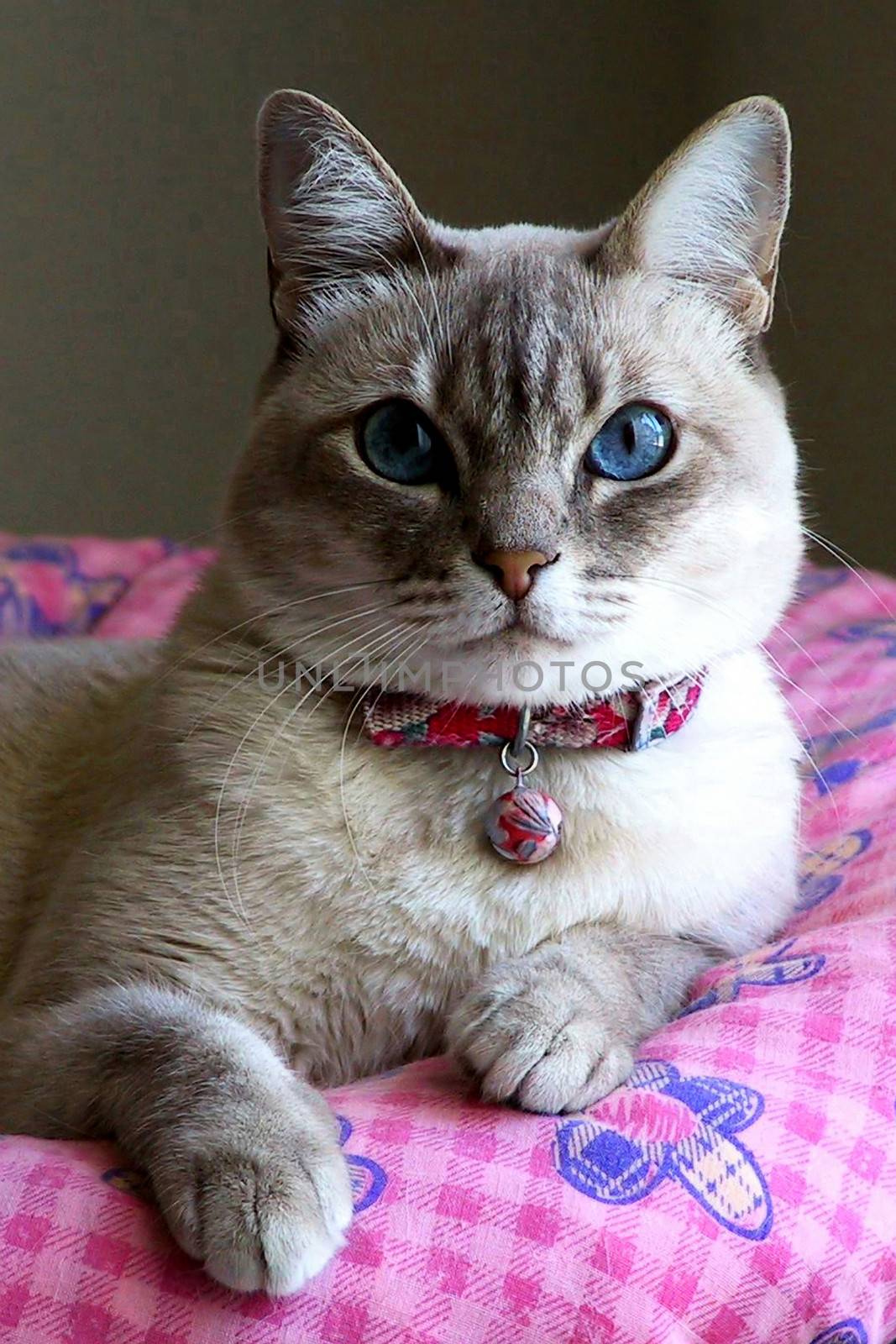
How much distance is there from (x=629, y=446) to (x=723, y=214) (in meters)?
0.30

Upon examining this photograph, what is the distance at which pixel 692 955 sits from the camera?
126cm

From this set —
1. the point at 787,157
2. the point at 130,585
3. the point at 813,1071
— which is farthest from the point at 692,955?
the point at 130,585

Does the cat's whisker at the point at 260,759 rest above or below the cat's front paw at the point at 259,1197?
above

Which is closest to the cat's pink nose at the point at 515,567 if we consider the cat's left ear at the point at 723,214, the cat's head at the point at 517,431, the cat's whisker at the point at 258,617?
the cat's head at the point at 517,431

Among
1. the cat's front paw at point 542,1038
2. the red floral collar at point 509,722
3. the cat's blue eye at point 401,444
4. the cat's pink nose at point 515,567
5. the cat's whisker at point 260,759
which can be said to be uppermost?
the cat's blue eye at point 401,444

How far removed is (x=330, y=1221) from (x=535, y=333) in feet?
2.38

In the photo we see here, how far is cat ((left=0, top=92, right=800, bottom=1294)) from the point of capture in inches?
42.3

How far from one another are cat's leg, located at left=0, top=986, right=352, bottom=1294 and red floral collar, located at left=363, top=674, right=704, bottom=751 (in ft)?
0.96

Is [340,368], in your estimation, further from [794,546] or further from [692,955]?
[692,955]

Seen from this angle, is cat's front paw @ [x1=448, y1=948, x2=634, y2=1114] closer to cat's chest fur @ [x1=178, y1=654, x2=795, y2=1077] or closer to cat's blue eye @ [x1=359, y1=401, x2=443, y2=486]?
cat's chest fur @ [x1=178, y1=654, x2=795, y2=1077]

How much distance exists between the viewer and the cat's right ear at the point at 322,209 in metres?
1.26

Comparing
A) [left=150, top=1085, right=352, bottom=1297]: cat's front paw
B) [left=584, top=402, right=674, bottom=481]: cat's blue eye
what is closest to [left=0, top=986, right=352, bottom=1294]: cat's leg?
[left=150, top=1085, right=352, bottom=1297]: cat's front paw

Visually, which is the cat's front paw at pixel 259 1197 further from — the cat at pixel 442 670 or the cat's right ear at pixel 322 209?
the cat's right ear at pixel 322 209

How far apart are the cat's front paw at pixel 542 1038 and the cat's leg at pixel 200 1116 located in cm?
13
